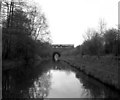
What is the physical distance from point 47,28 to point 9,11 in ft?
55.5

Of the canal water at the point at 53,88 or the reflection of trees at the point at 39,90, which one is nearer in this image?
the reflection of trees at the point at 39,90

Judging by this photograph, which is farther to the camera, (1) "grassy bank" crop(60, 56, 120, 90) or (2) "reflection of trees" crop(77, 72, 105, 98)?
(1) "grassy bank" crop(60, 56, 120, 90)

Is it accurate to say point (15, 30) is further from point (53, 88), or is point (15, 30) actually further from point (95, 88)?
point (95, 88)

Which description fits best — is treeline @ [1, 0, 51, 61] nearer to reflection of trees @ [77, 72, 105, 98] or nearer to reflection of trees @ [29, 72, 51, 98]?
reflection of trees @ [29, 72, 51, 98]

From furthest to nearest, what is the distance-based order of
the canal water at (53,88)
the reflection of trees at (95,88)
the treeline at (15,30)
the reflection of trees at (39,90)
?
the treeline at (15,30) → the reflection of trees at (95,88) → the canal water at (53,88) → the reflection of trees at (39,90)

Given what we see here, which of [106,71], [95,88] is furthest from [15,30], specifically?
[95,88]

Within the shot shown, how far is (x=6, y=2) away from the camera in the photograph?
26.8 metres

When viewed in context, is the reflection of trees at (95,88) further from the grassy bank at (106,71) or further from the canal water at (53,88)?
the grassy bank at (106,71)

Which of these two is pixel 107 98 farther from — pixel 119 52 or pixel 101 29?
pixel 101 29

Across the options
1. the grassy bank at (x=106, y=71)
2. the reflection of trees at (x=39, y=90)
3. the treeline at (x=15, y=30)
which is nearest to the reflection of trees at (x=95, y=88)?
the grassy bank at (x=106, y=71)

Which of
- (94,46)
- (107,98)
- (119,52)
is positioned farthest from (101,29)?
(107,98)

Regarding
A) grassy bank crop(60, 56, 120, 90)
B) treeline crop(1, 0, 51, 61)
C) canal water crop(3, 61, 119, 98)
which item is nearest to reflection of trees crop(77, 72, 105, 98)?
canal water crop(3, 61, 119, 98)

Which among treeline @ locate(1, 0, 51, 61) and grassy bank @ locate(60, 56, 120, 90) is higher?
treeline @ locate(1, 0, 51, 61)

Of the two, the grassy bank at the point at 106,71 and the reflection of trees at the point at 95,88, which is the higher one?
the grassy bank at the point at 106,71
